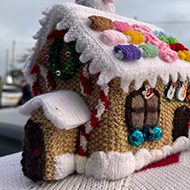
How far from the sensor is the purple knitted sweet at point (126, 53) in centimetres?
66

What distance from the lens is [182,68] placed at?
0.85 meters

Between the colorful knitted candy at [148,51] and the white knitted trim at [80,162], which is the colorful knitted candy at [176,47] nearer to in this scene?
the colorful knitted candy at [148,51]

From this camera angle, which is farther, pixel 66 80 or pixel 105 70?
pixel 66 80

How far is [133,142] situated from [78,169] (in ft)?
0.60

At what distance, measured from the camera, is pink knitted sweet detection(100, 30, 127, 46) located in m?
0.70

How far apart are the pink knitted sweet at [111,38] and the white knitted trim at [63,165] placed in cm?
34

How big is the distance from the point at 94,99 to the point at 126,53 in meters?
0.16

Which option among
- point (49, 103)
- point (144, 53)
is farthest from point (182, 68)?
point (49, 103)

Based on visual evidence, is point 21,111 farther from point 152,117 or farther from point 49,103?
point 152,117

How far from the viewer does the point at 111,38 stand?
2.30 ft

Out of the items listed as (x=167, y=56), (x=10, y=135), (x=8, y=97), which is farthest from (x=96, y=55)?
(x=8, y=97)

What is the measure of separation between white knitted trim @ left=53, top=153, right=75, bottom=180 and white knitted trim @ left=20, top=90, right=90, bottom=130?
99 mm

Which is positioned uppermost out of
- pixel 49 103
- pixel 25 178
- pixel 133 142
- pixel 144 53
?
pixel 144 53

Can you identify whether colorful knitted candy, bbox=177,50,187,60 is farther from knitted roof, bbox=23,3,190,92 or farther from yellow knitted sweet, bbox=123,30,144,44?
yellow knitted sweet, bbox=123,30,144,44
